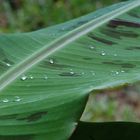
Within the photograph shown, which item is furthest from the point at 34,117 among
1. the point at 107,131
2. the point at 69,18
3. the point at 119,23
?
the point at 69,18

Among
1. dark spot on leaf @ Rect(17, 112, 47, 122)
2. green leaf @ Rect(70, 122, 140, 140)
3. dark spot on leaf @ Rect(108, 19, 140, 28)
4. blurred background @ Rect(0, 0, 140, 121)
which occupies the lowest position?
blurred background @ Rect(0, 0, 140, 121)

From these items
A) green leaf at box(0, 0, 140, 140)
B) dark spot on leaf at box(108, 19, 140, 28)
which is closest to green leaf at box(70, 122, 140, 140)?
green leaf at box(0, 0, 140, 140)

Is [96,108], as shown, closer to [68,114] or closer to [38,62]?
[38,62]

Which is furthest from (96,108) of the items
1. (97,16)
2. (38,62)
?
(38,62)

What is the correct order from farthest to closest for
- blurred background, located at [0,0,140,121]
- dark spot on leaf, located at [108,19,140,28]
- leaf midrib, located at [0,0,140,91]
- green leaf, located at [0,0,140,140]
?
blurred background, located at [0,0,140,121]
dark spot on leaf, located at [108,19,140,28]
leaf midrib, located at [0,0,140,91]
green leaf, located at [0,0,140,140]

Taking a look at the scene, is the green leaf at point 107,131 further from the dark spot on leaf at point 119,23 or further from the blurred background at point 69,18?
the blurred background at point 69,18

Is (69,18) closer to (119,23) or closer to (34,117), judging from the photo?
(119,23)

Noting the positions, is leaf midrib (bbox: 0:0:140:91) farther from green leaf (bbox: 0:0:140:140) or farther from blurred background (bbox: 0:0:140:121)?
blurred background (bbox: 0:0:140:121)
